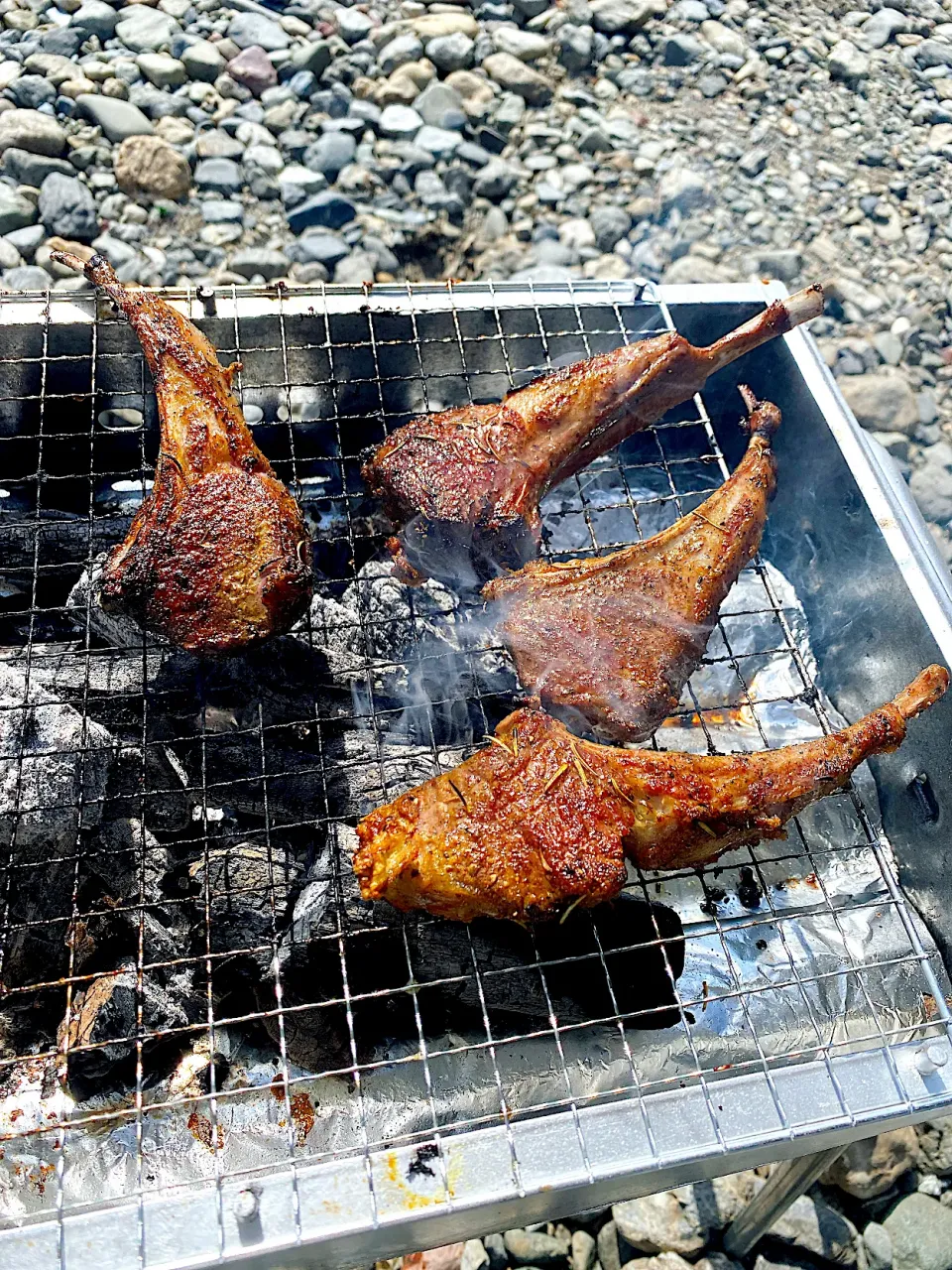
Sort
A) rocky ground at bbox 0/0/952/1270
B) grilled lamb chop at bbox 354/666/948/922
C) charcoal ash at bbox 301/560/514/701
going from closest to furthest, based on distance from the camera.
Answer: grilled lamb chop at bbox 354/666/948/922 < charcoal ash at bbox 301/560/514/701 < rocky ground at bbox 0/0/952/1270

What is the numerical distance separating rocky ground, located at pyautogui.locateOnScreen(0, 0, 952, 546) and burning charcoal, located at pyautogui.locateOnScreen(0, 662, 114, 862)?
3537mm

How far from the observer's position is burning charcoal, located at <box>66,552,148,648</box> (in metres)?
3.06

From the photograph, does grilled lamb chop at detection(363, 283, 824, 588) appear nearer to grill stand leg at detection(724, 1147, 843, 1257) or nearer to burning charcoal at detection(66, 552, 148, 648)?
burning charcoal at detection(66, 552, 148, 648)

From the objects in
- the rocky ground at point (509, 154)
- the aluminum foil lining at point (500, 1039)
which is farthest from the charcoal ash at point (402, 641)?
the rocky ground at point (509, 154)

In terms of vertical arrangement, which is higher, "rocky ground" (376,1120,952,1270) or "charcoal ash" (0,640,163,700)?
"charcoal ash" (0,640,163,700)

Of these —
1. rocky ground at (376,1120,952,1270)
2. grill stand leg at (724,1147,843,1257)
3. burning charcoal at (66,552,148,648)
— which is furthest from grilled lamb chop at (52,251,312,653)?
rocky ground at (376,1120,952,1270)

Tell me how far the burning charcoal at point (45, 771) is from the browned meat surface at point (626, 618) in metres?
1.31

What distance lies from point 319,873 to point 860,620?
2.10 metres

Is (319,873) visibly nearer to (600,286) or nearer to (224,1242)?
(224,1242)

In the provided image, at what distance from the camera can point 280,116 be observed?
6453 millimetres

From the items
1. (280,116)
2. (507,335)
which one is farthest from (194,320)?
(280,116)

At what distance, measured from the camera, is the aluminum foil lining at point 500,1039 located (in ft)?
8.35

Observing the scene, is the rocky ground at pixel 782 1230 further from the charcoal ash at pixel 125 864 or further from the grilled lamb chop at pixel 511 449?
the grilled lamb chop at pixel 511 449

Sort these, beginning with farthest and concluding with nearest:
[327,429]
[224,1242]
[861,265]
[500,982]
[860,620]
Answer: [861,265] → [327,429] → [860,620] → [500,982] → [224,1242]
